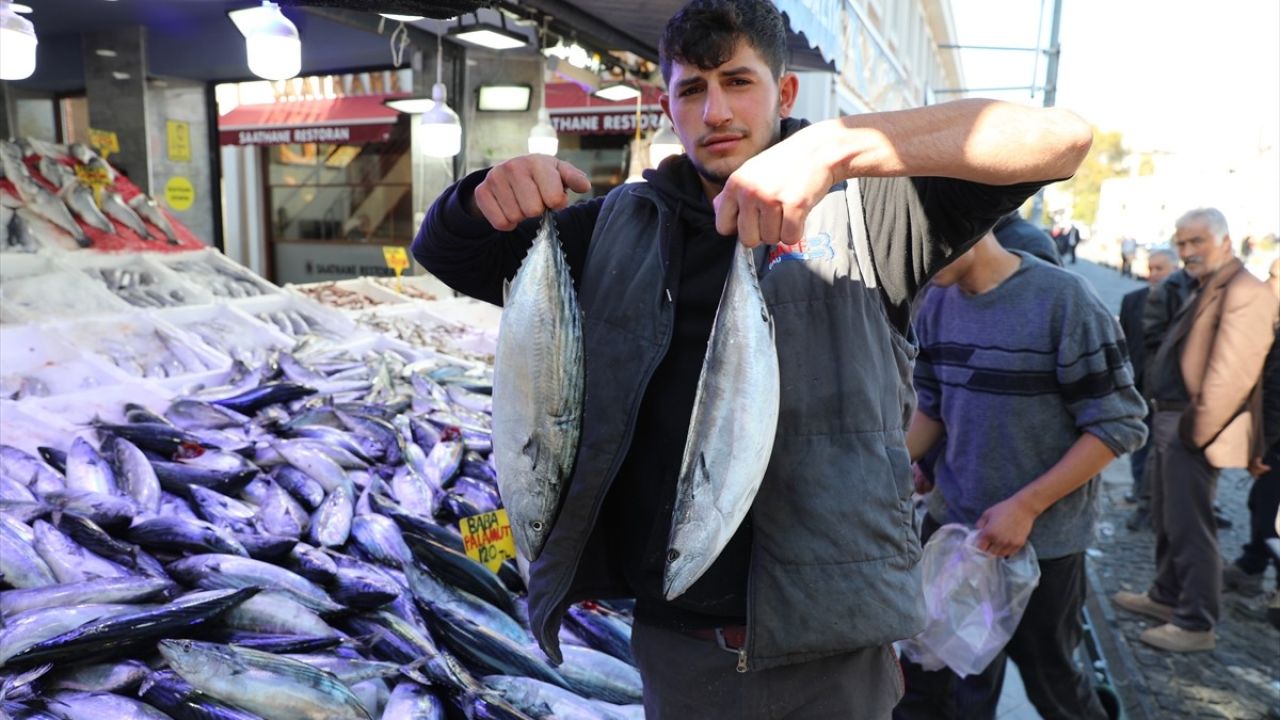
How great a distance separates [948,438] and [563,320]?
232 cm

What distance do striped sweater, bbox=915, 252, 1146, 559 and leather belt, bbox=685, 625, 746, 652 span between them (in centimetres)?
182

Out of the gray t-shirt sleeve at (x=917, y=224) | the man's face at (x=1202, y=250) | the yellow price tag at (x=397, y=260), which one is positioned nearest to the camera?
the gray t-shirt sleeve at (x=917, y=224)

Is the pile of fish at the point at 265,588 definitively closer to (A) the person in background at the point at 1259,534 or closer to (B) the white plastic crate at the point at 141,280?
(B) the white plastic crate at the point at 141,280

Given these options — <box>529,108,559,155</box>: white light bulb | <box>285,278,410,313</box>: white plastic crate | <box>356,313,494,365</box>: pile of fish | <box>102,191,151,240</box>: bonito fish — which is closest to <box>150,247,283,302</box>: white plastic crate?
<box>102,191,151,240</box>: bonito fish

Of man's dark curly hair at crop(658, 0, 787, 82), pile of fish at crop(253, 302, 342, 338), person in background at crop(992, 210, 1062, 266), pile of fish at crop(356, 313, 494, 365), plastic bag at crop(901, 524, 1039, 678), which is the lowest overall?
plastic bag at crop(901, 524, 1039, 678)

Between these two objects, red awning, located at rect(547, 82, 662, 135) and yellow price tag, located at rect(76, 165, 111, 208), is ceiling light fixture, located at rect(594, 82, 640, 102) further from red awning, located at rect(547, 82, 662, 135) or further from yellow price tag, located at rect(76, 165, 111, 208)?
yellow price tag, located at rect(76, 165, 111, 208)

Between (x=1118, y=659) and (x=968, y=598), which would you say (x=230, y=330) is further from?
(x=1118, y=659)

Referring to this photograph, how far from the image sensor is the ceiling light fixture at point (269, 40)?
3658 mm

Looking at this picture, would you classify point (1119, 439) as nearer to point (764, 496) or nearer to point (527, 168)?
point (764, 496)

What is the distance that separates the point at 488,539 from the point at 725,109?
2.18 metres

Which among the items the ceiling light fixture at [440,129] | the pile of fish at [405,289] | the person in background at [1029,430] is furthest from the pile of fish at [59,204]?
the person in background at [1029,430]

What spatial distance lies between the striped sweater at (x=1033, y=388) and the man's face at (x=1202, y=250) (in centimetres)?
278

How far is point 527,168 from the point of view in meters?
1.48

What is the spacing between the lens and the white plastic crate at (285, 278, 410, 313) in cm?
726
